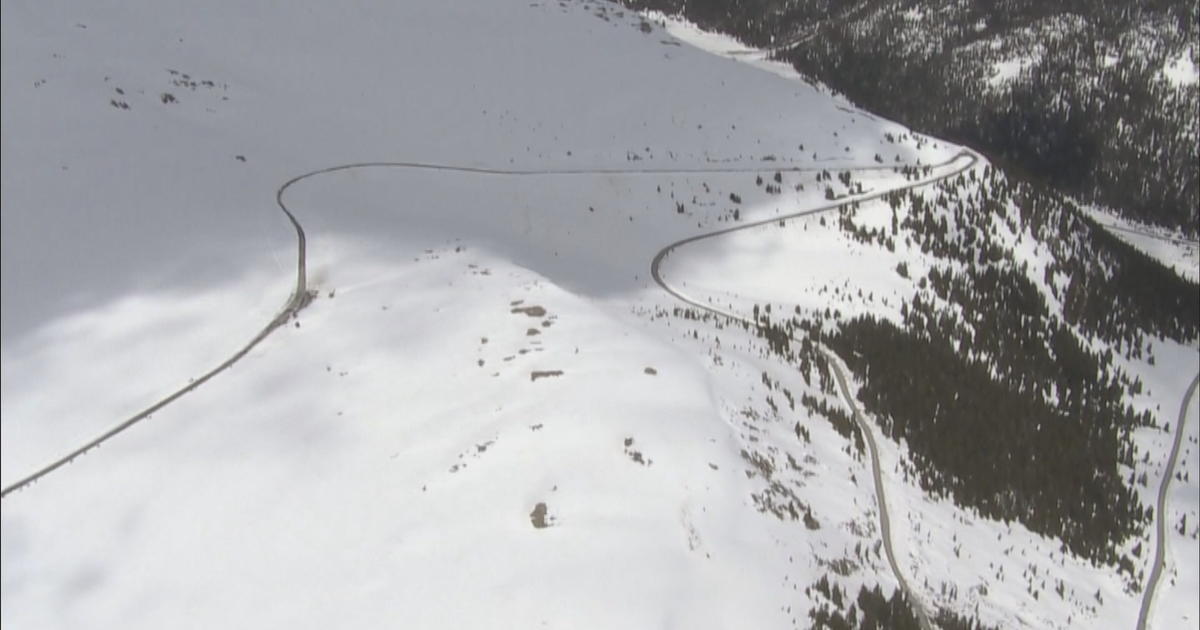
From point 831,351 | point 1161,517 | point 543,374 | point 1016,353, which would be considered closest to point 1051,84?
point 1016,353

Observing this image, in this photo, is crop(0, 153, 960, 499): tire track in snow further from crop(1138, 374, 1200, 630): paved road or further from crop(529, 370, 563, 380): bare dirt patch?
crop(1138, 374, 1200, 630): paved road

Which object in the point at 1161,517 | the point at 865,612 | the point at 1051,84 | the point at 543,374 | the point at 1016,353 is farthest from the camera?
the point at 1051,84

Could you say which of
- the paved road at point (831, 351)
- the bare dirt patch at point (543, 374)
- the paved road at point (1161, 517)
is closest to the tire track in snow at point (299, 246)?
the paved road at point (831, 351)

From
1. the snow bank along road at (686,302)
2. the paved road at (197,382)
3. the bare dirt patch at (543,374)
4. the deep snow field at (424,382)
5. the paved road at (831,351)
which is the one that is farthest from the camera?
the bare dirt patch at (543,374)

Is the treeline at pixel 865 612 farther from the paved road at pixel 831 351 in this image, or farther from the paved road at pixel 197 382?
the paved road at pixel 197 382

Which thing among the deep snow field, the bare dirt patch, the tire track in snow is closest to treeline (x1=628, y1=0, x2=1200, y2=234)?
the tire track in snow

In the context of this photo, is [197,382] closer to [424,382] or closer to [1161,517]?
[424,382]
